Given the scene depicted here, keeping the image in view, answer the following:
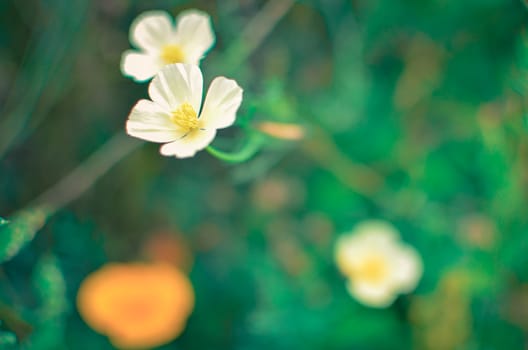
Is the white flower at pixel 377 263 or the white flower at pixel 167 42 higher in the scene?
the white flower at pixel 167 42

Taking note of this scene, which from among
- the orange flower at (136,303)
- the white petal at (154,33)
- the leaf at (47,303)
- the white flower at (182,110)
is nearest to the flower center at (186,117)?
the white flower at (182,110)

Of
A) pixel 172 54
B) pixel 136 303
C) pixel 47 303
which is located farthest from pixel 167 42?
pixel 136 303

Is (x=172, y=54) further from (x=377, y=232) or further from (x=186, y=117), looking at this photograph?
(x=377, y=232)

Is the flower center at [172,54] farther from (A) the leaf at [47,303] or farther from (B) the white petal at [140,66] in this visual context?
(A) the leaf at [47,303]

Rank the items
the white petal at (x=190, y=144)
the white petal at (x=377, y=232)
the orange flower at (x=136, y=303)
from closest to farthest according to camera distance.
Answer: the white petal at (x=190, y=144), the orange flower at (x=136, y=303), the white petal at (x=377, y=232)

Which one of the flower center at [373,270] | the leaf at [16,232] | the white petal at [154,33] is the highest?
the white petal at [154,33]

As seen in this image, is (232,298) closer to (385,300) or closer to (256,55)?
(385,300)

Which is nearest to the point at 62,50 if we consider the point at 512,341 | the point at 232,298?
the point at 232,298
